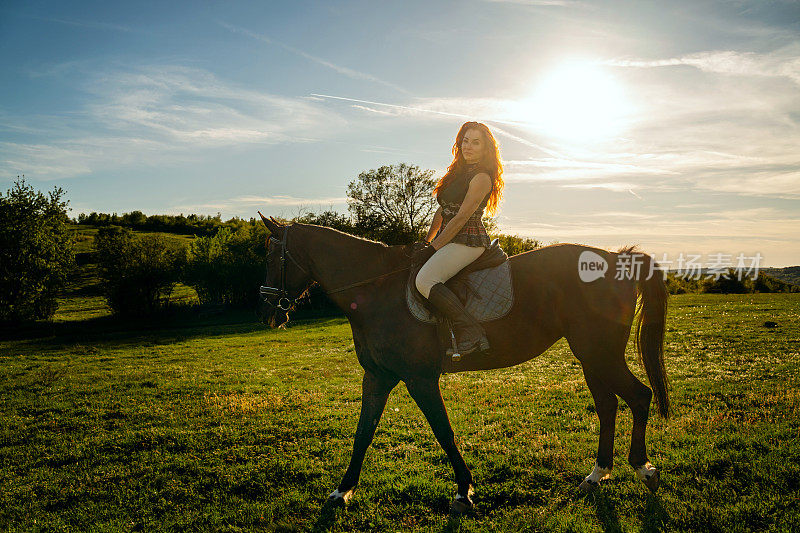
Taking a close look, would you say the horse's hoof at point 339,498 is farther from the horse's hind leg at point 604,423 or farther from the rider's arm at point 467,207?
the rider's arm at point 467,207

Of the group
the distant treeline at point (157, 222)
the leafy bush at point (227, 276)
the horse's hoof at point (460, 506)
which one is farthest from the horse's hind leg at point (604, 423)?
the distant treeline at point (157, 222)

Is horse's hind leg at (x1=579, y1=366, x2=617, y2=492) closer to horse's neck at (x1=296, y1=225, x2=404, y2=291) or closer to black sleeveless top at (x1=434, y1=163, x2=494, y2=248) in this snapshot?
black sleeveless top at (x1=434, y1=163, x2=494, y2=248)

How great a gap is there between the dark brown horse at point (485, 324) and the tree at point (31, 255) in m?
37.1

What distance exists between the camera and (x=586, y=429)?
7.62m

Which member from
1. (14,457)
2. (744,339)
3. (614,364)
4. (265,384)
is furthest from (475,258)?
(744,339)

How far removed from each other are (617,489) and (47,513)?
7108mm

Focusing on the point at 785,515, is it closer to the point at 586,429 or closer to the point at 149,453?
the point at 586,429

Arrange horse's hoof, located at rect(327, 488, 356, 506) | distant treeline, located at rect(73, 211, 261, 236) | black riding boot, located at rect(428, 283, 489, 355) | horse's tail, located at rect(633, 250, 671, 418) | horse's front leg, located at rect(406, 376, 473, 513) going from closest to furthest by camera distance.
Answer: black riding boot, located at rect(428, 283, 489, 355) → horse's front leg, located at rect(406, 376, 473, 513) → horse's hoof, located at rect(327, 488, 356, 506) → horse's tail, located at rect(633, 250, 671, 418) → distant treeline, located at rect(73, 211, 261, 236)

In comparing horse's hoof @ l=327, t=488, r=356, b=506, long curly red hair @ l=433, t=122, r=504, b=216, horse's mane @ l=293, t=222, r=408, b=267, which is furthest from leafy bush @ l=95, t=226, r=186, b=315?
long curly red hair @ l=433, t=122, r=504, b=216

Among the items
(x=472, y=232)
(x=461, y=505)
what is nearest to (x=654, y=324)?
(x=472, y=232)

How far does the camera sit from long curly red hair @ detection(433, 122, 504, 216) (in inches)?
216

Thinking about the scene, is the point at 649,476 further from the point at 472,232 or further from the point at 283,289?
the point at 283,289

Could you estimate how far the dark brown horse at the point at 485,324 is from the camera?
521 centimetres

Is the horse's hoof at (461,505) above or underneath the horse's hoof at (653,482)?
underneath
